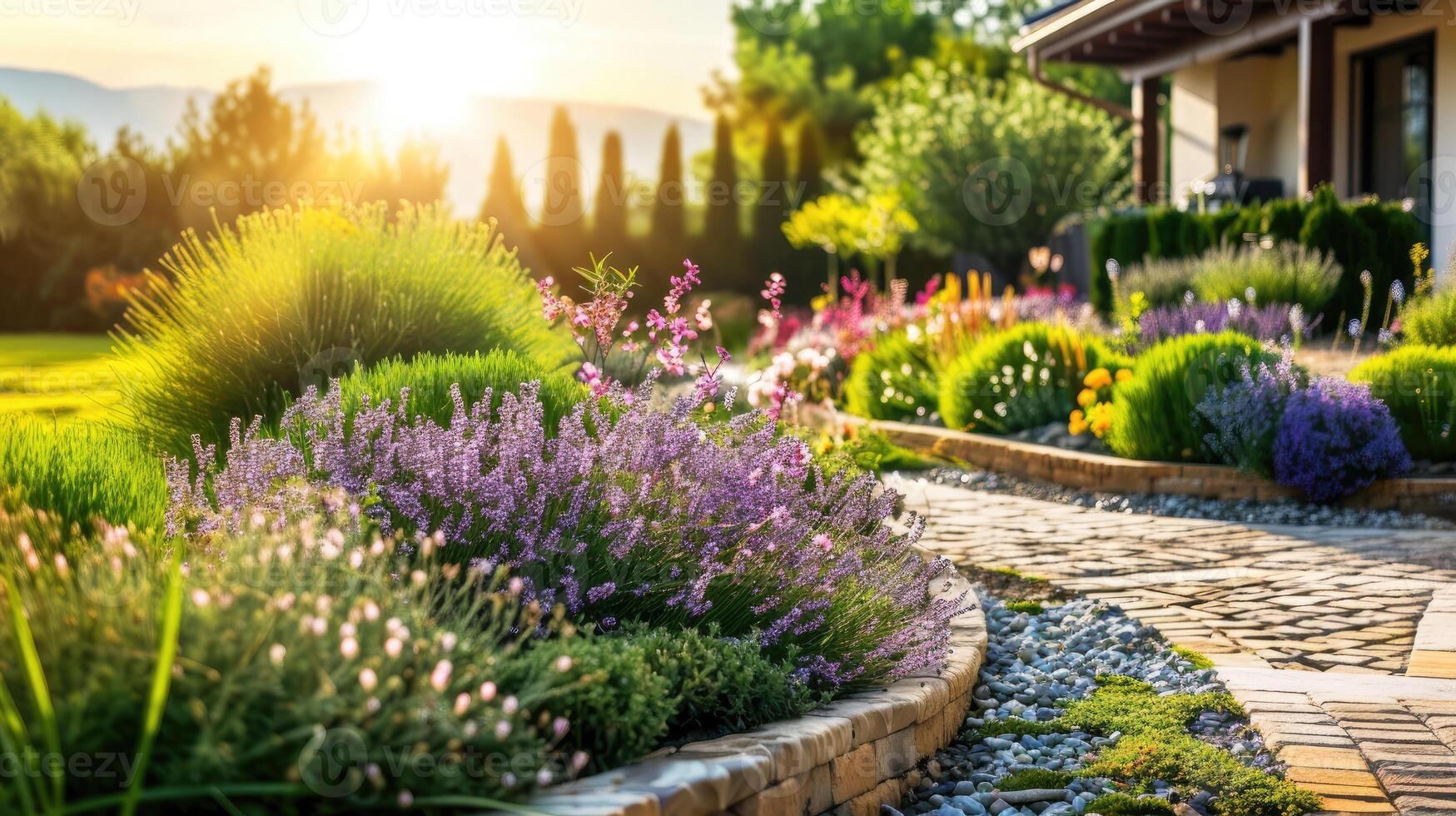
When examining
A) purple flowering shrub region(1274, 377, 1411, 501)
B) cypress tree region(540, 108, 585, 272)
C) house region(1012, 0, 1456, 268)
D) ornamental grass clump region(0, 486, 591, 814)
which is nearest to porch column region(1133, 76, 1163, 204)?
house region(1012, 0, 1456, 268)

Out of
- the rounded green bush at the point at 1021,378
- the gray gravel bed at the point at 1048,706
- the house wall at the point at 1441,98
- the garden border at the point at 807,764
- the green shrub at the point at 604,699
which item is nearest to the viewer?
the garden border at the point at 807,764

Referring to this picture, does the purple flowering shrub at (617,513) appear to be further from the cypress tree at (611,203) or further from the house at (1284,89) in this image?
the cypress tree at (611,203)

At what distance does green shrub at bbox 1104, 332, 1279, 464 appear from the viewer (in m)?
7.52

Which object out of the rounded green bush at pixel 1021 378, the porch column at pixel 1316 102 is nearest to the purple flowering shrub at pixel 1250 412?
the rounded green bush at pixel 1021 378

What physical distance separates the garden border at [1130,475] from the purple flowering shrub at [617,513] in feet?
11.7

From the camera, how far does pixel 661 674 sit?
111 inches

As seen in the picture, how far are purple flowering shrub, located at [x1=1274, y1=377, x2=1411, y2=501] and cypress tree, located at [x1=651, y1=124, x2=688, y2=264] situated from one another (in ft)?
63.3

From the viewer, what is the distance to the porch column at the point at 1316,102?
1208 cm

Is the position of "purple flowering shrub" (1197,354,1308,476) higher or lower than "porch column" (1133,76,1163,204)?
lower

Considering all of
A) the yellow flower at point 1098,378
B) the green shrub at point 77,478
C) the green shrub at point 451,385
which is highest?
the green shrub at point 451,385

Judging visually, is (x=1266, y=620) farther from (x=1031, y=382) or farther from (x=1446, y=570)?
(x=1031, y=382)

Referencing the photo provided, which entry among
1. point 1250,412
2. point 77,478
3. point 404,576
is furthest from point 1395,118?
point 77,478

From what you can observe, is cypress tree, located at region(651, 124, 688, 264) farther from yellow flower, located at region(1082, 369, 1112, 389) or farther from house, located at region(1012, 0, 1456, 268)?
yellow flower, located at region(1082, 369, 1112, 389)

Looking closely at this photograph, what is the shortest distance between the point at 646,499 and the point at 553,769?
3.20 ft
